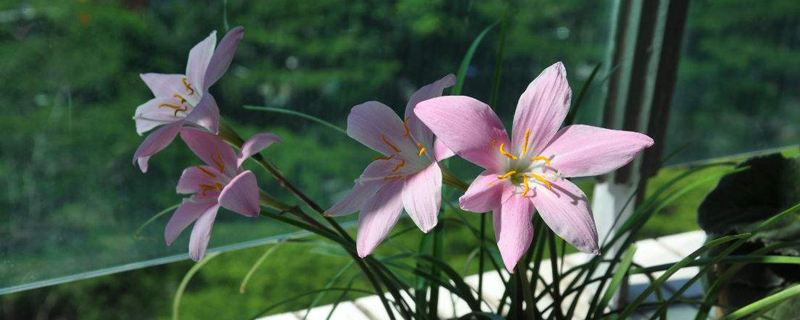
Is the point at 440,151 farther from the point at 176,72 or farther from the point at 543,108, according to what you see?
the point at 176,72

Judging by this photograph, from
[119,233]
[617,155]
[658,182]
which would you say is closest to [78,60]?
[119,233]

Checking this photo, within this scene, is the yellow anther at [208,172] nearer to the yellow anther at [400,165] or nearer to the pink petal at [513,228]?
the yellow anther at [400,165]

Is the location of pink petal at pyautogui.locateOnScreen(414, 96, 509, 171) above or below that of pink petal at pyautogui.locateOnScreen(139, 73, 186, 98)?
above

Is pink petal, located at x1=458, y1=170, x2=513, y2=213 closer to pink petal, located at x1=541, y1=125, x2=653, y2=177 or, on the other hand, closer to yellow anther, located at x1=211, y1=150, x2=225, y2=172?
pink petal, located at x1=541, y1=125, x2=653, y2=177

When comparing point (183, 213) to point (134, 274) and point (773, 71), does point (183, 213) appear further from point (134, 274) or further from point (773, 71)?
point (134, 274)

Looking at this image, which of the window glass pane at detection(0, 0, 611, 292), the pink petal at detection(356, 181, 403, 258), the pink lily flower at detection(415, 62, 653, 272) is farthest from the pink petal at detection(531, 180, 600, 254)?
the window glass pane at detection(0, 0, 611, 292)
